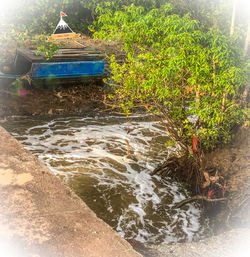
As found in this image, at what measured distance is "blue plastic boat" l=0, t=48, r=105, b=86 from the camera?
13383mm

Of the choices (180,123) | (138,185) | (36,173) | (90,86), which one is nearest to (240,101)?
(180,123)

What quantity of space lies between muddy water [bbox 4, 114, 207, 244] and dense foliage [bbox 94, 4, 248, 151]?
169 centimetres

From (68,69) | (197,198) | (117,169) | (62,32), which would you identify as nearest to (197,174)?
(197,198)

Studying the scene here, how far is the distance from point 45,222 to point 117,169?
6250 mm

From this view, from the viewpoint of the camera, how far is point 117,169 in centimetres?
943

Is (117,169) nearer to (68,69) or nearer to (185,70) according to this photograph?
(185,70)

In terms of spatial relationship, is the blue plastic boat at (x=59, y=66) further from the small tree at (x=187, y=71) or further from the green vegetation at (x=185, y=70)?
the small tree at (x=187, y=71)

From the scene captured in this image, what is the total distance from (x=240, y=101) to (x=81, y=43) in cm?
1062

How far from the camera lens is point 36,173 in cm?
402

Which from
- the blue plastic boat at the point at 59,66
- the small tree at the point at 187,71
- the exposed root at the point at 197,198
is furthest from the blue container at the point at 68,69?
the exposed root at the point at 197,198

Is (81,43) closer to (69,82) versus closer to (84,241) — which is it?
(69,82)

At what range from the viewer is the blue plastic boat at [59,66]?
527 inches

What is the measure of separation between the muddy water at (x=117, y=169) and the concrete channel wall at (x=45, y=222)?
10.5 feet

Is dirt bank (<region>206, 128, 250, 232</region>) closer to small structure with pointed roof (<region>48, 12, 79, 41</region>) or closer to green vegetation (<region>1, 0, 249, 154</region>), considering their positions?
green vegetation (<region>1, 0, 249, 154</region>)
